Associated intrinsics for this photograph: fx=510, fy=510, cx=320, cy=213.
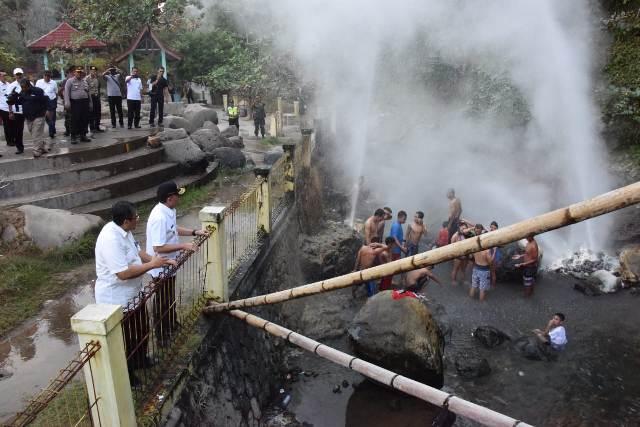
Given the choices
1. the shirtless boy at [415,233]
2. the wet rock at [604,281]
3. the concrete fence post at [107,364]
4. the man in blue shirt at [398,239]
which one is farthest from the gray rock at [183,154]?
the wet rock at [604,281]

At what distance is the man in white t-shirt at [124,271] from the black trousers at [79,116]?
22.2ft

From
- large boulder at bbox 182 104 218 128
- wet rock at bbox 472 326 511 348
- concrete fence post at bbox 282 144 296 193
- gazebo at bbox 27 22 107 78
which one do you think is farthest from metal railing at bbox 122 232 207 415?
gazebo at bbox 27 22 107 78

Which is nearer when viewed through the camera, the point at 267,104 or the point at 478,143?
the point at 478,143

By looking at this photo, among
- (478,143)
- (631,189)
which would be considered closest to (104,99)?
(478,143)

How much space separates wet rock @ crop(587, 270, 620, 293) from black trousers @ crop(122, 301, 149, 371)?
8.52 metres

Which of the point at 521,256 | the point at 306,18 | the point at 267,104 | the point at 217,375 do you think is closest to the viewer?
the point at 217,375

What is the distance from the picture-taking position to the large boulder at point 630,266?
9653mm

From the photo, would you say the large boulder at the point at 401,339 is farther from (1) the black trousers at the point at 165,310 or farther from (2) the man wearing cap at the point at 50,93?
(2) the man wearing cap at the point at 50,93

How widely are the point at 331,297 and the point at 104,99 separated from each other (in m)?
16.5

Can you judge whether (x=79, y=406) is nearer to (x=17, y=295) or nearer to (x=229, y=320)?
(x=229, y=320)

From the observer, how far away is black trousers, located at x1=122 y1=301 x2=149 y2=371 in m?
4.01

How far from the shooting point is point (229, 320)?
6.03m

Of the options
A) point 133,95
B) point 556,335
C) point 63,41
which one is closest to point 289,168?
point 133,95

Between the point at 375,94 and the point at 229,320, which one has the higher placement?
the point at 375,94
